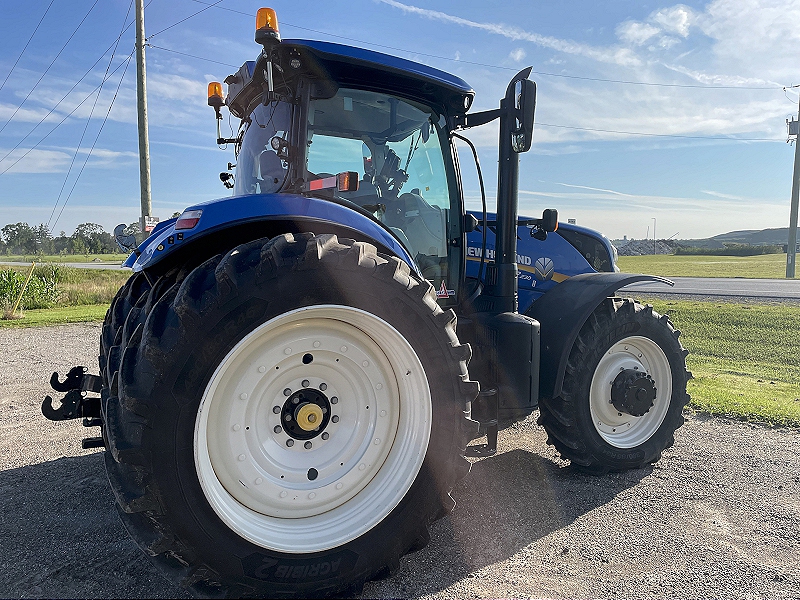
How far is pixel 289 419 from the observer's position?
248cm

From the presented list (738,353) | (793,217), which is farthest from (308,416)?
(793,217)

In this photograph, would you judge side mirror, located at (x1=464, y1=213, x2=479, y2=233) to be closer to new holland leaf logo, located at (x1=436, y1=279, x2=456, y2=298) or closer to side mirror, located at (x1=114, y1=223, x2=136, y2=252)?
new holland leaf logo, located at (x1=436, y1=279, x2=456, y2=298)

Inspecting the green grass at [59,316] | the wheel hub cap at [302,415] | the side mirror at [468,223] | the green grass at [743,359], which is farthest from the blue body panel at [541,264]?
the green grass at [59,316]

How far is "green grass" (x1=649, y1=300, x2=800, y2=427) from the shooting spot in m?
5.25

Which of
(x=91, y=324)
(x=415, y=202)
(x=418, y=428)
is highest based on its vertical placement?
(x=415, y=202)

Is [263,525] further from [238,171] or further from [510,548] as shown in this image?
[238,171]

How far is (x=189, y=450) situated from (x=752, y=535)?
2.84 m

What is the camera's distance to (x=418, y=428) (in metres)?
2.61

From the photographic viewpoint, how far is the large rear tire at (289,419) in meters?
2.08

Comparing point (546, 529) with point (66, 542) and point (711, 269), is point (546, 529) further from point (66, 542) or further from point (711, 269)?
point (711, 269)

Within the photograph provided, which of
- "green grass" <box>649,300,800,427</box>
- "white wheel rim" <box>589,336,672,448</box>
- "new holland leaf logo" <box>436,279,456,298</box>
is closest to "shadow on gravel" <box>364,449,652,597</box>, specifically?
"white wheel rim" <box>589,336,672,448</box>

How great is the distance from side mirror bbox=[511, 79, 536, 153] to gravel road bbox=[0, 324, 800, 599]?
6.94ft

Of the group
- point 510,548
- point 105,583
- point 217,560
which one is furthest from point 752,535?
point 105,583

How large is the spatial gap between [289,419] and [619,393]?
2.40 meters
